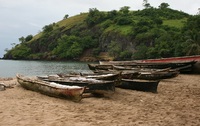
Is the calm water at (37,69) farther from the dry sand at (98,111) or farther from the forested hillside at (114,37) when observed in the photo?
the dry sand at (98,111)

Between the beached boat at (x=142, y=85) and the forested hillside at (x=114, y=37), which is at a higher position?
the forested hillside at (x=114, y=37)

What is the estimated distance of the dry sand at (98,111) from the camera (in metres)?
9.41

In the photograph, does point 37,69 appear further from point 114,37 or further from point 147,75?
point 114,37

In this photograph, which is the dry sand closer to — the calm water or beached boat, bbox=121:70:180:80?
beached boat, bbox=121:70:180:80

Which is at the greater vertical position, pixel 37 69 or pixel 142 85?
pixel 37 69

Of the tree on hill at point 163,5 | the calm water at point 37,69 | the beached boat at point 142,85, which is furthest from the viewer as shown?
the tree on hill at point 163,5

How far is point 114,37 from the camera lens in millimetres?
114188

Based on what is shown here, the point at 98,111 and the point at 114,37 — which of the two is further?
the point at 114,37

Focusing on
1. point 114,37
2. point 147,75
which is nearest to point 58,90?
point 147,75

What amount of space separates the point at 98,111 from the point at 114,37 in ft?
341

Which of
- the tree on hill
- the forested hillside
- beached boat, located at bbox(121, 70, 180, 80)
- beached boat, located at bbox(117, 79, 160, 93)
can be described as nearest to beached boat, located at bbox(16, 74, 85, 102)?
beached boat, located at bbox(117, 79, 160, 93)

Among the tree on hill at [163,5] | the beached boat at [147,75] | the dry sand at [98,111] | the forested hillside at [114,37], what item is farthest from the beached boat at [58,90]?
the tree on hill at [163,5]

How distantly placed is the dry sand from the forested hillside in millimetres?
56289

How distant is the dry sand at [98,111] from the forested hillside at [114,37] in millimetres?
56289
